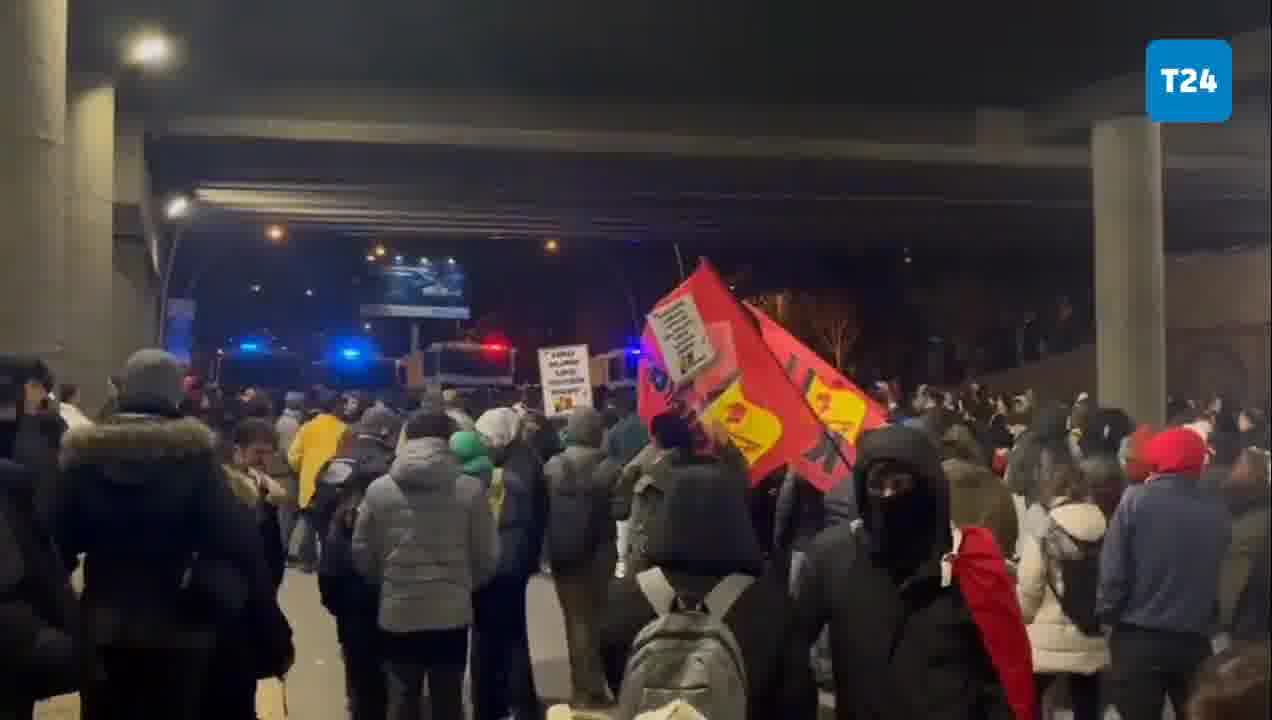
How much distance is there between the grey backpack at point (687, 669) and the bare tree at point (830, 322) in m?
56.4

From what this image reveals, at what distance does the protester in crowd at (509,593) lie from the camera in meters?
9.42

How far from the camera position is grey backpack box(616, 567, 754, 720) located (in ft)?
15.2

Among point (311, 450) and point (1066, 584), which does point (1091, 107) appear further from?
point (1066, 584)

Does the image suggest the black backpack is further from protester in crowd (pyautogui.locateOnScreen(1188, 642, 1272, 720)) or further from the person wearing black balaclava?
protester in crowd (pyautogui.locateOnScreen(1188, 642, 1272, 720))

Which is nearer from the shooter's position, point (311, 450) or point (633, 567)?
point (633, 567)

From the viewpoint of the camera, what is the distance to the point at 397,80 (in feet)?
80.3

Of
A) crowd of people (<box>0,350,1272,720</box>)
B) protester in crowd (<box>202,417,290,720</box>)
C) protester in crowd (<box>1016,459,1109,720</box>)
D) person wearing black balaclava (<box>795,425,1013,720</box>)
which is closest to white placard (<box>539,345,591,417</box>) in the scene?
crowd of people (<box>0,350,1272,720</box>)

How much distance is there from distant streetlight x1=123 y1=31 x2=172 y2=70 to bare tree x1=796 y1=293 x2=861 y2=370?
4102 cm

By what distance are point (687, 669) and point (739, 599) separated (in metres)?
0.41

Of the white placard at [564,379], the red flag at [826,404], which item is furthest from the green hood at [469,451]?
the white placard at [564,379]

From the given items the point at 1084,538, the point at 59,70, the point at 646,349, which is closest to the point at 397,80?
the point at 59,70

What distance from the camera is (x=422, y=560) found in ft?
25.7

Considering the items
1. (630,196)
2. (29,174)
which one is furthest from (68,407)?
(630,196)

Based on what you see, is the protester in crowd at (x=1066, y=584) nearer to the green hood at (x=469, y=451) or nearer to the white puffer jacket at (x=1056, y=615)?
the white puffer jacket at (x=1056, y=615)
